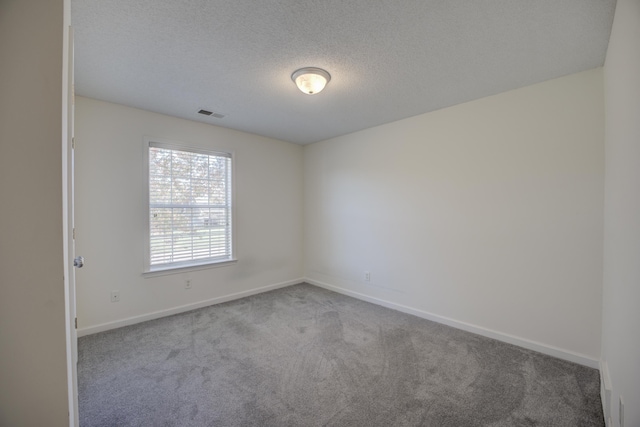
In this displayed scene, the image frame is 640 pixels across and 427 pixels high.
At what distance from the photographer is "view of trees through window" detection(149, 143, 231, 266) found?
324 cm

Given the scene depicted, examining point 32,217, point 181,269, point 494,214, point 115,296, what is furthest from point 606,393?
point 115,296

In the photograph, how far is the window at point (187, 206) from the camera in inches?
127

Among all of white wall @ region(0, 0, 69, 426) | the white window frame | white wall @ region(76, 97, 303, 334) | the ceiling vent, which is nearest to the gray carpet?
white wall @ region(76, 97, 303, 334)

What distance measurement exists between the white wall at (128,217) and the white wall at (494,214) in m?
1.63

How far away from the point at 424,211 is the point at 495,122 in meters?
1.15

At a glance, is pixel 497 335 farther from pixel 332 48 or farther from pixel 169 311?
pixel 169 311

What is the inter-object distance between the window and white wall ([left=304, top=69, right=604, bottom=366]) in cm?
187

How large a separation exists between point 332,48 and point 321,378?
247cm

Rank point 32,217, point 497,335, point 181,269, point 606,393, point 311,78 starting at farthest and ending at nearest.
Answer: point 181,269
point 497,335
point 311,78
point 606,393
point 32,217

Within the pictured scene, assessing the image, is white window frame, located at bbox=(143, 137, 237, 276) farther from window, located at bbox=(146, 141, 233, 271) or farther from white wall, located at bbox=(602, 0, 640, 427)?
white wall, located at bbox=(602, 0, 640, 427)

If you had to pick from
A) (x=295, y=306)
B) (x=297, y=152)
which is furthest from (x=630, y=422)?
(x=297, y=152)

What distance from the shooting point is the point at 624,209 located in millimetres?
1383

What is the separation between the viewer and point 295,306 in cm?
359

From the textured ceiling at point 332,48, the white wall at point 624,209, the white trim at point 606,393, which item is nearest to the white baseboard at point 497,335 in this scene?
the white trim at point 606,393
